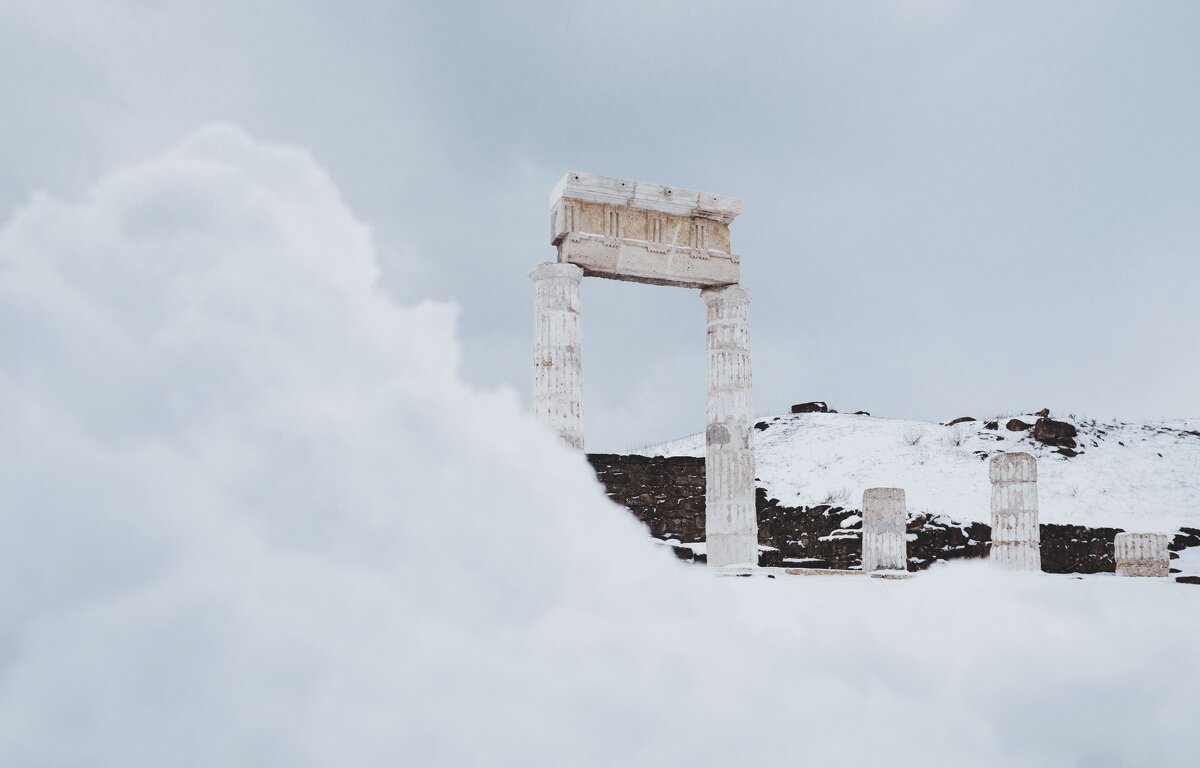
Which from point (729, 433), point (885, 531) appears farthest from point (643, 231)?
point (885, 531)

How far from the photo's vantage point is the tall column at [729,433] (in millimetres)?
13508

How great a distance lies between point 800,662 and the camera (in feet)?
11.8

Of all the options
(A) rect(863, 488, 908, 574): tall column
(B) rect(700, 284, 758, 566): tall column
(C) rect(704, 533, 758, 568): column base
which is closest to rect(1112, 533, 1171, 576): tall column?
(A) rect(863, 488, 908, 574): tall column

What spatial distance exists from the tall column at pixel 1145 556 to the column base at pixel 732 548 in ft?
23.1

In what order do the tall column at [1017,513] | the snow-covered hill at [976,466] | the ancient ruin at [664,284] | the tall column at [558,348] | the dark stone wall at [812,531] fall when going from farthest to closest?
the snow-covered hill at [976,466] → the dark stone wall at [812,531] → the tall column at [1017,513] → the ancient ruin at [664,284] → the tall column at [558,348]

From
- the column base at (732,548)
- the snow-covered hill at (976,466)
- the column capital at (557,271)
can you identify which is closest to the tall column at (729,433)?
the column base at (732,548)

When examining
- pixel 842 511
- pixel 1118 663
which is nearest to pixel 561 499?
pixel 1118 663

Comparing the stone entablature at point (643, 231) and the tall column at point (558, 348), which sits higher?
the stone entablature at point (643, 231)

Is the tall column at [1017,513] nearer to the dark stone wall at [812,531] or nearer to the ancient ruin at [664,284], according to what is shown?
the dark stone wall at [812,531]

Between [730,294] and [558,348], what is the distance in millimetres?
2670

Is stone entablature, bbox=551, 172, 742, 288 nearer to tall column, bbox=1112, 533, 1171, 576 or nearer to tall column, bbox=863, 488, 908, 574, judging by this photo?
tall column, bbox=863, 488, 908, 574

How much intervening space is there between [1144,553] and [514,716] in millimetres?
16147

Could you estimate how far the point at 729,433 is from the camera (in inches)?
540

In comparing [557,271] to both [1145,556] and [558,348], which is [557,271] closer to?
[558,348]
